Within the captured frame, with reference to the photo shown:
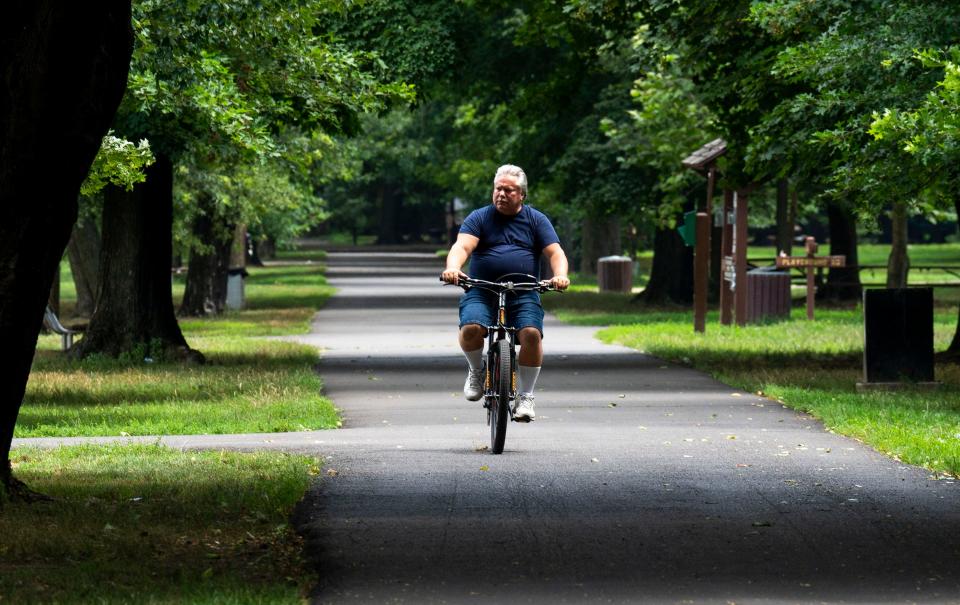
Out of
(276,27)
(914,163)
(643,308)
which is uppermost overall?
(276,27)

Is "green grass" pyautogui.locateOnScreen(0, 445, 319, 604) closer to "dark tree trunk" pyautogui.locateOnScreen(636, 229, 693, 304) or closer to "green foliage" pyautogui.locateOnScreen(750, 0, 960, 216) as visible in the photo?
"green foliage" pyautogui.locateOnScreen(750, 0, 960, 216)

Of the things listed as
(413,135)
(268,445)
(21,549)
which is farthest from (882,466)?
(413,135)

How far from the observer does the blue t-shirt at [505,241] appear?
36.6 feet

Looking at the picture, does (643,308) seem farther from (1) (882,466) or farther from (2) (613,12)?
(1) (882,466)

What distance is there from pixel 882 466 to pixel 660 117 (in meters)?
23.0

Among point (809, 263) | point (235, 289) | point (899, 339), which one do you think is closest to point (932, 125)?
point (899, 339)

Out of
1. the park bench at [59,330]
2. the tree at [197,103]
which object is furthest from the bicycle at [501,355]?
the park bench at [59,330]

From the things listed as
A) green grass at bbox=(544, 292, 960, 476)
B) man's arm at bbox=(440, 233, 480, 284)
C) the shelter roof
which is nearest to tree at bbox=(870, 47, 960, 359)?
green grass at bbox=(544, 292, 960, 476)

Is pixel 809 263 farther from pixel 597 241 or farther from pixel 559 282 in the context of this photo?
pixel 597 241

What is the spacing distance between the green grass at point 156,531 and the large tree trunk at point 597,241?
41.9 meters

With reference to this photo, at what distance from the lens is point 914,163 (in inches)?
619

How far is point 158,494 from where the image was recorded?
9484 millimetres

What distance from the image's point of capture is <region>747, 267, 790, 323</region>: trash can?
30.5 m

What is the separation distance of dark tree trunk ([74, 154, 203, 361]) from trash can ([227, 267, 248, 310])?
636 inches
